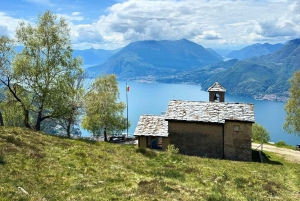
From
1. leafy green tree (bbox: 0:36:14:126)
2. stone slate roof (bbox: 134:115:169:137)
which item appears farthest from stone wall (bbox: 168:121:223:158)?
leafy green tree (bbox: 0:36:14:126)

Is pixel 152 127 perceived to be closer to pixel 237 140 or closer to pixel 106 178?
pixel 237 140

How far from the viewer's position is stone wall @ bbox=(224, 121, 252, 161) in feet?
112

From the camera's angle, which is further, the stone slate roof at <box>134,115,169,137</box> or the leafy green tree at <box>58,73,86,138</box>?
the stone slate roof at <box>134,115,169,137</box>

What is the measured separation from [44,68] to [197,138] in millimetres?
22448

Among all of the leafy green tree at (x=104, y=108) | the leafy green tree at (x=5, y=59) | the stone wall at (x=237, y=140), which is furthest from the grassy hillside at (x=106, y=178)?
the leafy green tree at (x=104, y=108)

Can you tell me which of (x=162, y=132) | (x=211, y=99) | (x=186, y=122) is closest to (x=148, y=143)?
(x=162, y=132)

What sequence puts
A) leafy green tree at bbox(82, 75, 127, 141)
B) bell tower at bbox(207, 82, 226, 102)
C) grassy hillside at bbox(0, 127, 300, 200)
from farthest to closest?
leafy green tree at bbox(82, 75, 127, 141) < bell tower at bbox(207, 82, 226, 102) < grassy hillside at bbox(0, 127, 300, 200)

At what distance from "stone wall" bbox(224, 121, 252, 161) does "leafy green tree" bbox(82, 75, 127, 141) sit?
28871mm

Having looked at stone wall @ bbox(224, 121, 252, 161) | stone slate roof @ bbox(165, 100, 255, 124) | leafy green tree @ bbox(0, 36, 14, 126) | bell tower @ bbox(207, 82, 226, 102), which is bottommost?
stone wall @ bbox(224, 121, 252, 161)

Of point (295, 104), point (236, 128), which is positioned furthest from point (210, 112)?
point (295, 104)

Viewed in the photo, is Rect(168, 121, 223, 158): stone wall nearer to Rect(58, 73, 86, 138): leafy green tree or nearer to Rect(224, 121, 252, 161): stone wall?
Rect(224, 121, 252, 161): stone wall

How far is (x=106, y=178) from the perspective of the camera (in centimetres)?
1628

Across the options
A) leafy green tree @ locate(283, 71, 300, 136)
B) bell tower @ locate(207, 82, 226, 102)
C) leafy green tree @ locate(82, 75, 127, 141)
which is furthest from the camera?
leafy green tree @ locate(82, 75, 127, 141)

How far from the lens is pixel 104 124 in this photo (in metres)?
57.2
